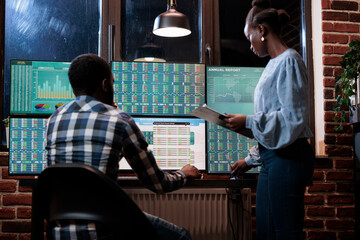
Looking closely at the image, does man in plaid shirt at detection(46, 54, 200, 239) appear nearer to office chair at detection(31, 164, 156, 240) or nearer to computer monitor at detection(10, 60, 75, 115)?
office chair at detection(31, 164, 156, 240)

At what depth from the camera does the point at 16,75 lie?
238 centimetres

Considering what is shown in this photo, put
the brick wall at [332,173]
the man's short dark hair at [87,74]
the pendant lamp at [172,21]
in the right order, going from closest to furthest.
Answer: the man's short dark hair at [87,74]
the pendant lamp at [172,21]
the brick wall at [332,173]

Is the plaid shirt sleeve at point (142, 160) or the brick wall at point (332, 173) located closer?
the plaid shirt sleeve at point (142, 160)

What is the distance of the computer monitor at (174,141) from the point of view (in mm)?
2443

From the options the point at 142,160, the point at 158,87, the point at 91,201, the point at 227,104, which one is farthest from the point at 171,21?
the point at 91,201

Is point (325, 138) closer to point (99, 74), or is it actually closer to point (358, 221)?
point (358, 221)

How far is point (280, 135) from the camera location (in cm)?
167

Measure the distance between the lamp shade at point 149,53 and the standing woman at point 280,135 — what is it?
1.53 metres

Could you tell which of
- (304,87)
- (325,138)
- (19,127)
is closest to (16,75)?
(19,127)

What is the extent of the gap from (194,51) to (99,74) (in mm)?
1928

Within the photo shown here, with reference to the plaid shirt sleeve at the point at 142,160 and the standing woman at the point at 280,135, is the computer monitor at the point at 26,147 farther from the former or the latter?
the standing woman at the point at 280,135

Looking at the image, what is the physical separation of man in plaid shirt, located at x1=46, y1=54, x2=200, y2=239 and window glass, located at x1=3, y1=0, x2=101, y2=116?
180 centimetres

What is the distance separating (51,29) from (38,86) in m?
0.96

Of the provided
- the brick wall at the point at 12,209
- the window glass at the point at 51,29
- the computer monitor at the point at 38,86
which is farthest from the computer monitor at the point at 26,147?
the window glass at the point at 51,29
